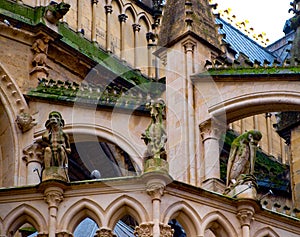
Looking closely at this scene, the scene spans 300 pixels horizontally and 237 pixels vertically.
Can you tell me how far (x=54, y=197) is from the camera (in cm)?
1858

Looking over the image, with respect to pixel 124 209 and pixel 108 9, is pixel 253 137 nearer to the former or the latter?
pixel 124 209

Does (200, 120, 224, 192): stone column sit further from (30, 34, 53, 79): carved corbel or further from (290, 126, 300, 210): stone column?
(30, 34, 53, 79): carved corbel

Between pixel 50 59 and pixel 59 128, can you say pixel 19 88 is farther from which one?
pixel 59 128

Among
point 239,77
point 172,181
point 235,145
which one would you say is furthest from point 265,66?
point 172,181

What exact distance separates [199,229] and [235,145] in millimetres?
1752

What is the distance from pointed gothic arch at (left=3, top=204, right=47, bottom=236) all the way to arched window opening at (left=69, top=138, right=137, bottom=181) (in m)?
7.08

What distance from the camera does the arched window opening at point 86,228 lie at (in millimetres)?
19516

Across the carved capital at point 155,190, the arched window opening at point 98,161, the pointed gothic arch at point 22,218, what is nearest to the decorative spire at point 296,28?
the arched window opening at point 98,161

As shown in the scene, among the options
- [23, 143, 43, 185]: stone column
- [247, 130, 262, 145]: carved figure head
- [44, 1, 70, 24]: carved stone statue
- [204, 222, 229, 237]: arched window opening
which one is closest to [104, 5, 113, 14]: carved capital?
[44, 1, 70, 24]: carved stone statue

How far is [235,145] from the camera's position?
1984 cm

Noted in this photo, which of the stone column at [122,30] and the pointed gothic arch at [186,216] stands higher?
the stone column at [122,30]

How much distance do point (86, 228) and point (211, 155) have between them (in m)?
4.32

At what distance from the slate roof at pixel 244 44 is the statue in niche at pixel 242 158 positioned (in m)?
18.3

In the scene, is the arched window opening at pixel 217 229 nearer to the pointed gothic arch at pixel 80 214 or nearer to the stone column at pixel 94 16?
the pointed gothic arch at pixel 80 214
